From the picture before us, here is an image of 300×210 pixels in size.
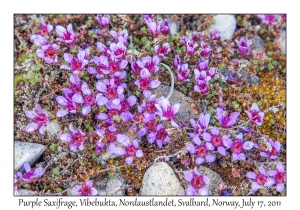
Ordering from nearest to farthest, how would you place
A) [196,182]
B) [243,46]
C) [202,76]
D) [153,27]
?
[196,182] < [202,76] < [153,27] < [243,46]

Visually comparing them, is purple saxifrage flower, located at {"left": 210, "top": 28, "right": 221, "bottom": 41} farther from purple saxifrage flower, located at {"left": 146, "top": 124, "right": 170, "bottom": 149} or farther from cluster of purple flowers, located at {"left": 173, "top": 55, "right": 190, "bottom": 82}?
purple saxifrage flower, located at {"left": 146, "top": 124, "right": 170, "bottom": 149}

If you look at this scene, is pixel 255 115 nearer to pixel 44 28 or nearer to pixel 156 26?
pixel 156 26

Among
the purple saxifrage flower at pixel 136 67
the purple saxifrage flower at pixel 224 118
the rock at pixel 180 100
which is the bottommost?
the purple saxifrage flower at pixel 224 118

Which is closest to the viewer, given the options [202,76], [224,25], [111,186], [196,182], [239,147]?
[196,182]

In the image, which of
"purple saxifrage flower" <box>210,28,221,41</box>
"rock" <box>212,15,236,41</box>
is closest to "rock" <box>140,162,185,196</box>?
"purple saxifrage flower" <box>210,28,221,41</box>

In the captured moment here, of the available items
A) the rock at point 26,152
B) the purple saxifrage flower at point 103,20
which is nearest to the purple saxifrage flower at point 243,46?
the purple saxifrage flower at point 103,20

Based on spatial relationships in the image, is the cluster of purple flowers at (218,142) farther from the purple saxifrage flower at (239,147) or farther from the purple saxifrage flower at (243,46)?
the purple saxifrage flower at (243,46)

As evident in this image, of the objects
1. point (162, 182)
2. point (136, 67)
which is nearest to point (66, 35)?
point (136, 67)
